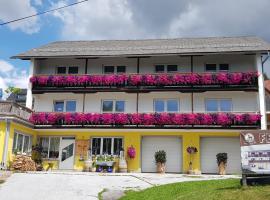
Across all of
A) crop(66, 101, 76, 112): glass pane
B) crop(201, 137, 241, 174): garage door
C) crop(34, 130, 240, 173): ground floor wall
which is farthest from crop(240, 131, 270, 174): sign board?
crop(66, 101, 76, 112): glass pane

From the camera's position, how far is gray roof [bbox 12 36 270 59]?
27969 mm

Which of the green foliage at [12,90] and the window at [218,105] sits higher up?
the green foliage at [12,90]

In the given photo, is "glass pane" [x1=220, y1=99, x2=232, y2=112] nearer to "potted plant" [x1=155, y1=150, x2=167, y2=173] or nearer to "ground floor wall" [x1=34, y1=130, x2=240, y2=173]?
"ground floor wall" [x1=34, y1=130, x2=240, y2=173]

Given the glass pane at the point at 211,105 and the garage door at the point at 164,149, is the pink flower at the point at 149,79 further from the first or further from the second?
the glass pane at the point at 211,105

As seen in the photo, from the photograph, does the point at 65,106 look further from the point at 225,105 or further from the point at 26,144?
the point at 225,105

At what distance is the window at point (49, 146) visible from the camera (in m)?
28.0

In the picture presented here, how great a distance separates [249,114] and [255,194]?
15516 mm

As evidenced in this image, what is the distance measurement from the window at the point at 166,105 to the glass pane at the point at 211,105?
231 centimetres

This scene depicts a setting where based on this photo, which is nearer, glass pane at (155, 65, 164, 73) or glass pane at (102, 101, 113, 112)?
glass pane at (102, 101, 113, 112)

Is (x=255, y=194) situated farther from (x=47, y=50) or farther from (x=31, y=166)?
(x=47, y=50)

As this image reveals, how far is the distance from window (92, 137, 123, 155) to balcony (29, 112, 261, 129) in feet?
4.08

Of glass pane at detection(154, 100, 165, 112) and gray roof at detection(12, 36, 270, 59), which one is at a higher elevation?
gray roof at detection(12, 36, 270, 59)

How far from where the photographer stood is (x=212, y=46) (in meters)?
29.2

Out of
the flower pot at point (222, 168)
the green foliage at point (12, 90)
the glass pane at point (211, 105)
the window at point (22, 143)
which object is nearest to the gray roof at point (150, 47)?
the glass pane at point (211, 105)
